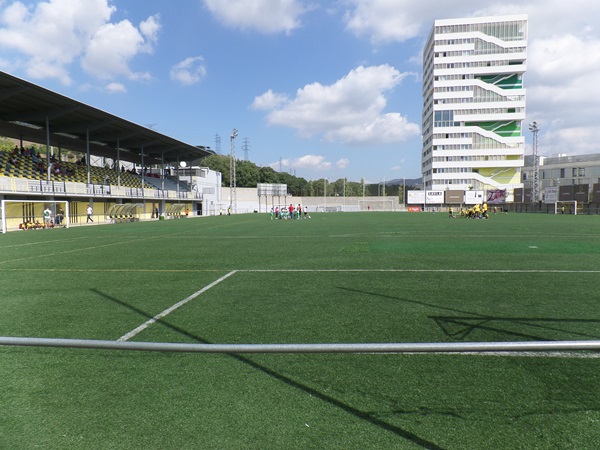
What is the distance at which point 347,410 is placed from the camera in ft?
10.4

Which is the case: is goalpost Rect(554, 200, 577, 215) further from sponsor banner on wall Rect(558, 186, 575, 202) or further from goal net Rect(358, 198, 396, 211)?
goal net Rect(358, 198, 396, 211)

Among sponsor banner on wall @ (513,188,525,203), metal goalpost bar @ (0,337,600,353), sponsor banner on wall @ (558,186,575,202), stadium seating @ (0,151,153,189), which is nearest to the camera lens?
metal goalpost bar @ (0,337,600,353)

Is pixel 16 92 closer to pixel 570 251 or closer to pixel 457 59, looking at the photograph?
pixel 570 251

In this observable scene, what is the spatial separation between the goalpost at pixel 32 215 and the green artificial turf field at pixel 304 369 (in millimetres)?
26742

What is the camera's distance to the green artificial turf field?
2.88 metres

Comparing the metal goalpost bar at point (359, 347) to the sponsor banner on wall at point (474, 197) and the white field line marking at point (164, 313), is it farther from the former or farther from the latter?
the sponsor banner on wall at point (474, 197)

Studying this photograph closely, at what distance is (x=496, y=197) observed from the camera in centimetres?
8306

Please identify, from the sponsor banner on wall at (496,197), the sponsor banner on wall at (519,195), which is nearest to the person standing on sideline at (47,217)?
the sponsor banner on wall at (519,195)

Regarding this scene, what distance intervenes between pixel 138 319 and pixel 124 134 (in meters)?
44.8

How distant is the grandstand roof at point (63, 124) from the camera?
30.3m

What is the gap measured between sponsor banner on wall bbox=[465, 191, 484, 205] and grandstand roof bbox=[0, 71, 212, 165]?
198 ft

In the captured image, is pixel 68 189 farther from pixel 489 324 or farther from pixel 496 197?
pixel 496 197

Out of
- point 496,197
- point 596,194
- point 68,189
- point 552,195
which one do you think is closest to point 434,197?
point 496,197

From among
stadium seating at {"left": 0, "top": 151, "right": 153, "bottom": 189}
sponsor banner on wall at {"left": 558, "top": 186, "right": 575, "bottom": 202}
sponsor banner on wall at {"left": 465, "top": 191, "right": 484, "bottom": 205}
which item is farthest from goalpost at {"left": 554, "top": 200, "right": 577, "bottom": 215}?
stadium seating at {"left": 0, "top": 151, "right": 153, "bottom": 189}
